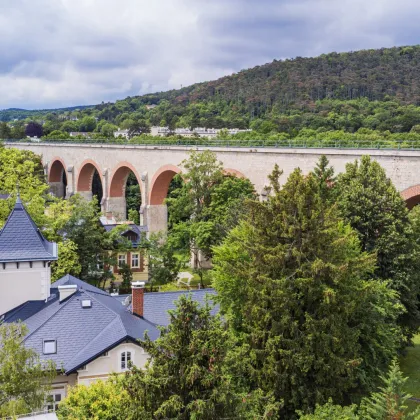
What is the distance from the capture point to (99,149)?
2457 inches

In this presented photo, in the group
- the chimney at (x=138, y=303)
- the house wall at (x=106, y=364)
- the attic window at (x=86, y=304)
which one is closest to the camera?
the house wall at (x=106, y=364)

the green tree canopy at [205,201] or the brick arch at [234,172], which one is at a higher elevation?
the brick arch at [234,172]

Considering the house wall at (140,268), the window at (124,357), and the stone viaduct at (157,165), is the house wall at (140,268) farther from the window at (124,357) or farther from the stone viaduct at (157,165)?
the window at (124,357)

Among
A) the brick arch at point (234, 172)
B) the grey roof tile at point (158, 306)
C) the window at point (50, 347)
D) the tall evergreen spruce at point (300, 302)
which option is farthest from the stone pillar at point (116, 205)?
the tall evergreen spruce at point (300, 302)

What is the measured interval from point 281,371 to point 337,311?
234 centimetres

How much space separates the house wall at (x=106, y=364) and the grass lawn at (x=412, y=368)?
10.4 metres

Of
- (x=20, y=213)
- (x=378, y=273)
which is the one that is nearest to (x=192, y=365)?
(x=378, y=273)

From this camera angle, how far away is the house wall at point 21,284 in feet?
76.2

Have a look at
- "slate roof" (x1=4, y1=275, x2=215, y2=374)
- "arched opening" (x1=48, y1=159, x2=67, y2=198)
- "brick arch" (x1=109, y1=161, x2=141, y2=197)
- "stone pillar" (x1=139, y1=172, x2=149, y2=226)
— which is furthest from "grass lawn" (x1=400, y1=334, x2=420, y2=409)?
"arched opening" (x1=48, y1=159, x2=67, y2=198)

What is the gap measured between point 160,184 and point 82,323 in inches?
1188

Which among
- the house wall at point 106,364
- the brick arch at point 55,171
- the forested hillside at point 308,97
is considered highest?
the forested hillside at point 308,97

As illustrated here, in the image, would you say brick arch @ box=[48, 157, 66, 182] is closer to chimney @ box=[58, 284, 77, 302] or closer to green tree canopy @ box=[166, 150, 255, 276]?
green tree canopy @ box=[166, 150, 255, 276]

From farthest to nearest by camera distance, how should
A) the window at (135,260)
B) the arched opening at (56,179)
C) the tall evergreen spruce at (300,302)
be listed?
the arched opening at (56,179)
the window at (135,260)
the tall evergreen spruce at (300,302)

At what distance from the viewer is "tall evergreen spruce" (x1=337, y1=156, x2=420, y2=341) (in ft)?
75.9
